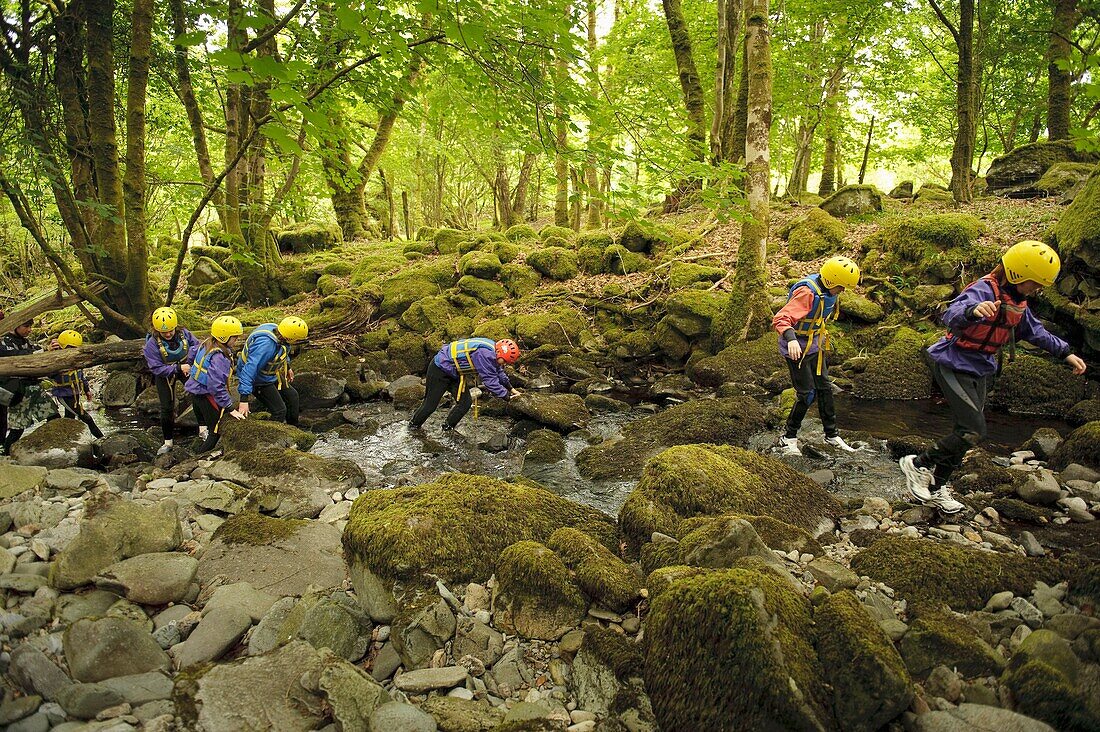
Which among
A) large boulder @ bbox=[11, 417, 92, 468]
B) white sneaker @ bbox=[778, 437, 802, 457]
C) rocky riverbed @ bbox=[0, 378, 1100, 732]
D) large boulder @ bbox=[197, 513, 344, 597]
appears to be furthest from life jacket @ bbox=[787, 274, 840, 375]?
large boulder @ bbox=[11, 417, 92, 468]

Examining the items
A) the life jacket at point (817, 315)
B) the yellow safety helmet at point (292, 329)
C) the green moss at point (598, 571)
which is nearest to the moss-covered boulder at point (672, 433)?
the life jacket at point (817, 315)

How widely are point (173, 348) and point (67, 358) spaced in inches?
79.5

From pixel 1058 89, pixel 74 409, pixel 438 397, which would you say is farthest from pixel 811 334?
pixel 1058 89

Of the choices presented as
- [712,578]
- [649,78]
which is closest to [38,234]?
[712,578]

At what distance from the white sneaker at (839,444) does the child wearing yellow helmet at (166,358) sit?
37.5ft

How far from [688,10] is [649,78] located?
21.5 ft

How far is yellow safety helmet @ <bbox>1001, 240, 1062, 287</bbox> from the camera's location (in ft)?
15.4

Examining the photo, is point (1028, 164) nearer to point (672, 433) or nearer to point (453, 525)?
point (672, 433)

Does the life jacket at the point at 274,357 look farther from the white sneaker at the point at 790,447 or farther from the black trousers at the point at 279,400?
the white sneaker at the point at 790,447

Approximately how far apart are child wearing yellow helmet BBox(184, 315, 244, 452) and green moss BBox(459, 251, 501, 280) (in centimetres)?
896

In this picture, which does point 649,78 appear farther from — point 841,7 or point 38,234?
point 38,234

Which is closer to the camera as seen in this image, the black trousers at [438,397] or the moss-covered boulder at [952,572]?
the moss-covered boulder at [952,572]

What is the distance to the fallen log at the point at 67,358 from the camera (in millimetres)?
9133

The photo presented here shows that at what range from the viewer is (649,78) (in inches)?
730
